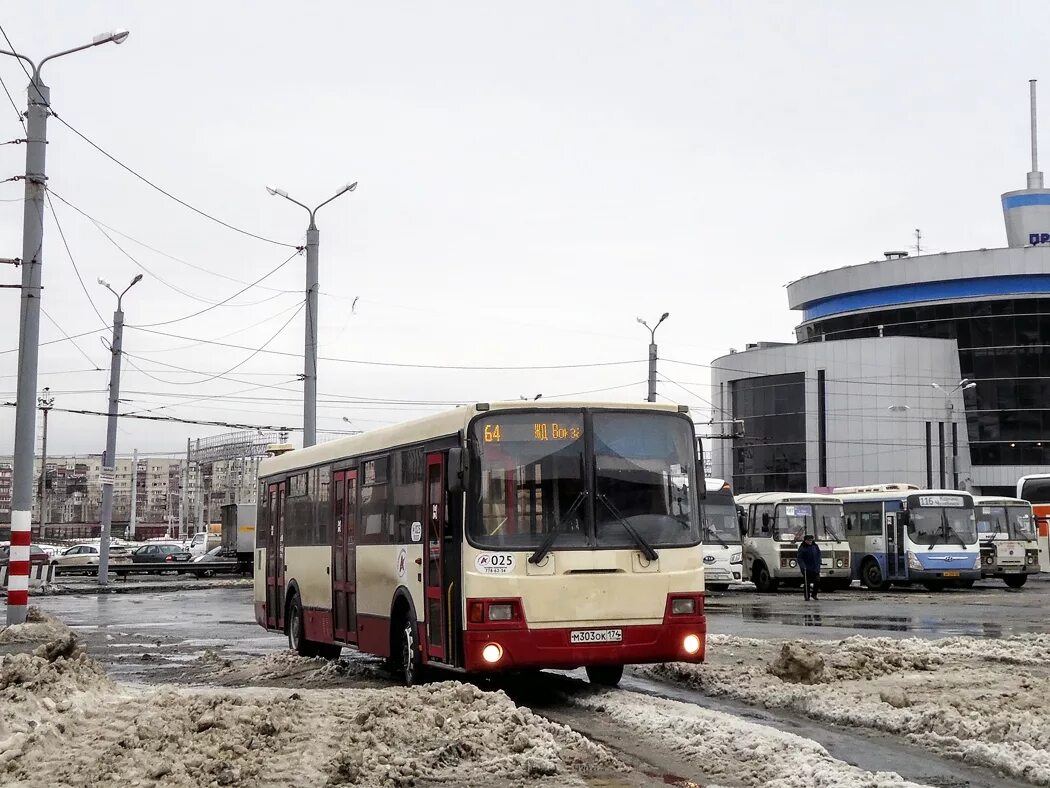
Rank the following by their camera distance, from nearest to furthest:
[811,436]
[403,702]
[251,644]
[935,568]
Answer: [403,702]
[251,644]
[935,568]
[811,436]

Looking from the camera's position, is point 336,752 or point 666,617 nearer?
point 336,752

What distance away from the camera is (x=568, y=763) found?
9.02m

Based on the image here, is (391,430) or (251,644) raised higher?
(391,430)

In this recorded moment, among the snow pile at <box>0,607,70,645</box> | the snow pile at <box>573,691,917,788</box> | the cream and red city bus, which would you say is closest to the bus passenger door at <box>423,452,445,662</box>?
the cream and red city bus

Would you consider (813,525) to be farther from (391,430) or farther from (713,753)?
(713,753)

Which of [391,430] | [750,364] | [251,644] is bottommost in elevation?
[251,644]

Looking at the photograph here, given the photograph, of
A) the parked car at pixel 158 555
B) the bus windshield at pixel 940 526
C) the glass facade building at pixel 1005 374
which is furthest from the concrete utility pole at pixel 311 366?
the glass facade building at pixel 1005 374

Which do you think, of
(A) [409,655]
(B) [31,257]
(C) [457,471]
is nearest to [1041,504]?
(B) [31,257]

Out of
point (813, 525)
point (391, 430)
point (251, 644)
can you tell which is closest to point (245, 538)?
point (813, 525)

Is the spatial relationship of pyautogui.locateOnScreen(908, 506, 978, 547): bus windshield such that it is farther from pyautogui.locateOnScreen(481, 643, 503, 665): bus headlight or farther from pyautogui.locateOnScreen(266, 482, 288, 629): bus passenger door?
pyautogui.locateOnScreen(481, 643, 503, 665): bus headlight

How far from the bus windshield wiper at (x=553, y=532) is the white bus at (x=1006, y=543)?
3004 cm

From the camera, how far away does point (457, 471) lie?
12.4 m

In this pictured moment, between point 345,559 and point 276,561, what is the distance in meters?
3.78

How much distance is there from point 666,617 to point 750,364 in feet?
228
